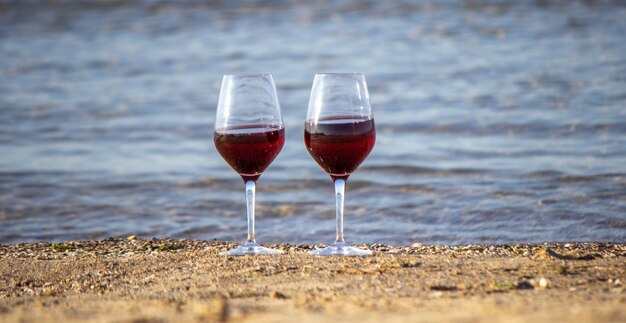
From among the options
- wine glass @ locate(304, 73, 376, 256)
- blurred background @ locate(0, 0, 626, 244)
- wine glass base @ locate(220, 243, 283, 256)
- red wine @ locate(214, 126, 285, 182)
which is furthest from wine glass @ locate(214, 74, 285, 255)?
A: blurred background @ locate(0, 0, 626, 244)

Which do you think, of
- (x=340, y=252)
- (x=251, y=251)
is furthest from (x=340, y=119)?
(x=251, y=251)

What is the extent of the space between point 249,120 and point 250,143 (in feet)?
0.28

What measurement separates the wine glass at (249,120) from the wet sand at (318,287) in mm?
422

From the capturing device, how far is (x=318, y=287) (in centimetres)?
325

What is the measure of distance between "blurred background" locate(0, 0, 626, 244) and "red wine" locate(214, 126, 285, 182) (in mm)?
2302

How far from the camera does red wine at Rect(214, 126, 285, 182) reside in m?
3.65

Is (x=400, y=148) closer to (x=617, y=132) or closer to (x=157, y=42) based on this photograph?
(x=617, y=132)

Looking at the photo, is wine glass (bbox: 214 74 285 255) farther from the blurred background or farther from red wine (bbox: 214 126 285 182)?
the blurred background

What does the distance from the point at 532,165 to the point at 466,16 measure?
981cm

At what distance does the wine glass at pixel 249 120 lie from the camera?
365 cm

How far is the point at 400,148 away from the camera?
8.85 meters

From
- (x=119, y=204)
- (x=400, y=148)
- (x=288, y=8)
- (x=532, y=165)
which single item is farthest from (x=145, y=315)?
(x=288, y=8)

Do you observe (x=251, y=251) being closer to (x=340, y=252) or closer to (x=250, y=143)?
(x=340, y=252)

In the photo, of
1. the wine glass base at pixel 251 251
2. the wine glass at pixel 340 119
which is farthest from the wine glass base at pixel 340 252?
the wine glass at pixel 340 119
